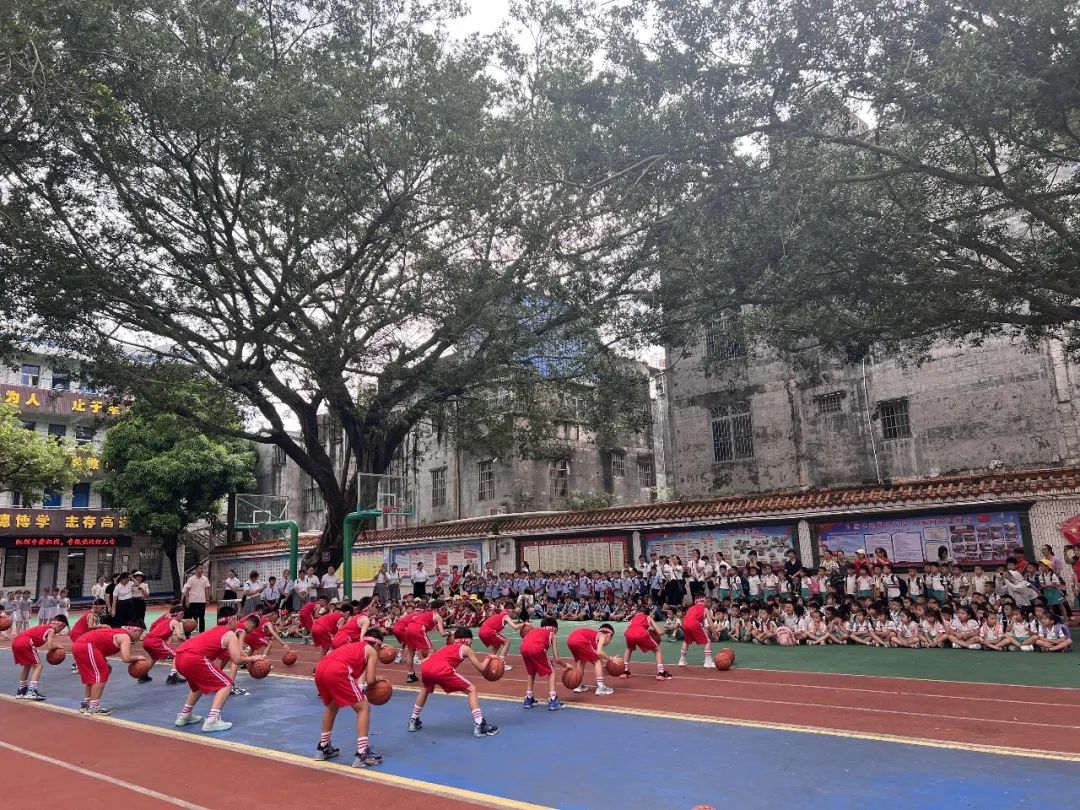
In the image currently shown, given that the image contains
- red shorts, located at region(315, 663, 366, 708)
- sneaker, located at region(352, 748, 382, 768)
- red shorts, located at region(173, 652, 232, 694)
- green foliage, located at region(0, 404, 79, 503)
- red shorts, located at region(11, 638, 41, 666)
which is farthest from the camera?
green foliage, located at region(0, 404, 79, 503)

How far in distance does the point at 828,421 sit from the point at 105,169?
2181 cm

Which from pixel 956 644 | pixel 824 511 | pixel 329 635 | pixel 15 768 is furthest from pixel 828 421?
pixel 15 768

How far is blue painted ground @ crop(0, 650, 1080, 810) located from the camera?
603 cm

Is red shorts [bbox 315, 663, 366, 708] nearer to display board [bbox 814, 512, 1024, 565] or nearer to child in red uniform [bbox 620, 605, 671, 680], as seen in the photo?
child in red uniform [bbox 620, 605, 671, 680]

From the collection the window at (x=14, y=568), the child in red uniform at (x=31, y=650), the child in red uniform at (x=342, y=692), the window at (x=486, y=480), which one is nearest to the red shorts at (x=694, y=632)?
the child in red uniform at (x=342, y=692)

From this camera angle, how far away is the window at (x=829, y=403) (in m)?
26.2

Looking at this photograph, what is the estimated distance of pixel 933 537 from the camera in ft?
57.9

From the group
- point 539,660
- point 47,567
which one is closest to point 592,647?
point 539,660

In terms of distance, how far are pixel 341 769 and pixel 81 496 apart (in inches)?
1564

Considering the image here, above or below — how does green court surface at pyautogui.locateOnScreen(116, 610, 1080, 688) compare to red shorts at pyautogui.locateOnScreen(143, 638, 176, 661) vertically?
below

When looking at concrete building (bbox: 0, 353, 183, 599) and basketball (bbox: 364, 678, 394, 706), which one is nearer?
basketball (bbox: 364, 678, 394, 706)

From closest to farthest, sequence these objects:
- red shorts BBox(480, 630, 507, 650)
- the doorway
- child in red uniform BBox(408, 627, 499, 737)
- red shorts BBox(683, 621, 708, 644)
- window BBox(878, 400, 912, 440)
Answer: child in red uniform BBox(408, 627, 499, 737) < red shorts BBox(480, 630, 507, 650) < red shorts BBox(683, 621, 708, 644) < window BBox(878, 400, 912, 440) < the doorway

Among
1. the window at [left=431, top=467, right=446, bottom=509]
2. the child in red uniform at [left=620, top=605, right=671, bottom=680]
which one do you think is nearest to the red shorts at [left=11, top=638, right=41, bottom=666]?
the child in red uniform at [left=620, top=605, right=671, bottom=680]

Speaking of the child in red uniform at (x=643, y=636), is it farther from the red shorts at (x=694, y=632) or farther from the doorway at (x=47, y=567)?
the doorway at (x=47, y=567)
